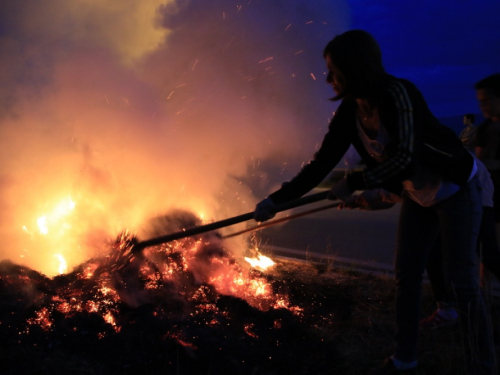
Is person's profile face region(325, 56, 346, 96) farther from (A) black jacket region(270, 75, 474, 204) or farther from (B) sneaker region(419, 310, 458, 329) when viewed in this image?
(B) sneaker region(419, 310, 458, 329)

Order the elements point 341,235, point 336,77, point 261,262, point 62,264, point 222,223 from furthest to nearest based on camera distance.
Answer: point 341,235
point 261,262
point 62,264
point 222,223
point 336,77

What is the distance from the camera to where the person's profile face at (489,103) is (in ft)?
11.3

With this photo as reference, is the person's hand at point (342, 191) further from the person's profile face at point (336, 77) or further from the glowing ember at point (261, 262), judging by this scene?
the glowing ember at point (261, 262)

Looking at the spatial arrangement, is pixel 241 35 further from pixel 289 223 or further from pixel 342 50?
pixel 289 223

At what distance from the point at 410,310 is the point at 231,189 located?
9.84 feet

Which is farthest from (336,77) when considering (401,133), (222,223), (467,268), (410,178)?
(222,223)

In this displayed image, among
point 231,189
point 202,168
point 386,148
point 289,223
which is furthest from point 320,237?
point 386,148

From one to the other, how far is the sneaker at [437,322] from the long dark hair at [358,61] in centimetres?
194

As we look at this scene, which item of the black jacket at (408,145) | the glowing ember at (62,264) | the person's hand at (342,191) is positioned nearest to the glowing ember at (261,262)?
the glowing ember at (62,264)

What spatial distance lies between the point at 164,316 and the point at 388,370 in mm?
1499

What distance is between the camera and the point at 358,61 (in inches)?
88.6

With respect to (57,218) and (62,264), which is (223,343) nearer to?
(62,264)

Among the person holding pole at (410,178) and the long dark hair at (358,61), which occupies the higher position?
the long dark hair at (358,61)

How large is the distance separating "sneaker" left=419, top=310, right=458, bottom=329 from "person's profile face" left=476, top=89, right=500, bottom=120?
5.02ft
